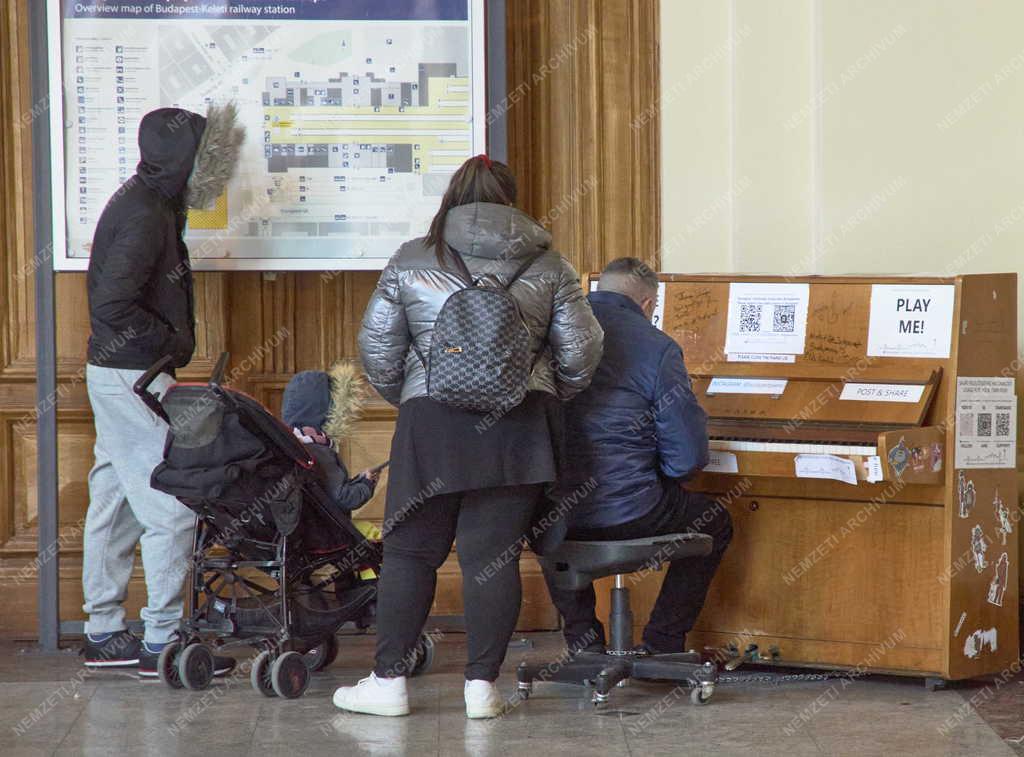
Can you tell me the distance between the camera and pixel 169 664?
442cm

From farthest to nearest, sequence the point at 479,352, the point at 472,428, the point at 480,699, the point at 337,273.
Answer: the point at 337,273
the point at 480,699
the point at 472,428
the point at 479,352

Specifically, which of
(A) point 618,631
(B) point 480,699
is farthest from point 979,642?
(B) point 480,699

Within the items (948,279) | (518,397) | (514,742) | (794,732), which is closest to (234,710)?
(514,742)

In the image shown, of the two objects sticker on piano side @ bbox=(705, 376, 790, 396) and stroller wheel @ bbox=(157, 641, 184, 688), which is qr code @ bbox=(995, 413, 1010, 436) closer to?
sticker on piano side @ bbox=(705, 376, 790, 396)

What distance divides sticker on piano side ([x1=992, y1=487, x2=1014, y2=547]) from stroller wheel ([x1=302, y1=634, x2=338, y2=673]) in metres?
2.05

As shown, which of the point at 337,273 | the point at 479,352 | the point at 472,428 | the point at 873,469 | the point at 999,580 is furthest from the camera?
the point at 337,273

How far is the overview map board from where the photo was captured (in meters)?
5.01

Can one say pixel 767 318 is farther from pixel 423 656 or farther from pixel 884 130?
pixel 423 656

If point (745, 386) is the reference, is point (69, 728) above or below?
below

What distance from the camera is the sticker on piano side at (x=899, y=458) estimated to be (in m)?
4.16

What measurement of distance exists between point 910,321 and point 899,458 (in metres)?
0.53

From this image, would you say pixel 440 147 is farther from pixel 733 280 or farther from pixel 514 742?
pixel 514 742

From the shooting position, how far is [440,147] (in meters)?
5.12

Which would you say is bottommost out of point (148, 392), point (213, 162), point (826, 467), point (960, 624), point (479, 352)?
point (960, 624)
